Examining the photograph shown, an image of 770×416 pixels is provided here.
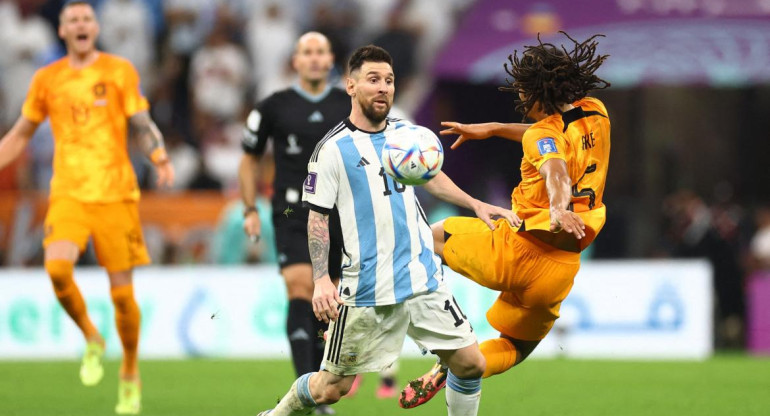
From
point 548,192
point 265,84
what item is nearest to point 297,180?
point 548,192

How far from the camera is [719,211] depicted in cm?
1684

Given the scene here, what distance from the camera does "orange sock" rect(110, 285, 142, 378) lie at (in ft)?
31.5

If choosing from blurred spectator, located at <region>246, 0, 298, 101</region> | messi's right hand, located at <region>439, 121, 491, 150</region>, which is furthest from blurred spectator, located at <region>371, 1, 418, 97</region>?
messi's right hand, located at <region>439, 121, 491, 150</region>

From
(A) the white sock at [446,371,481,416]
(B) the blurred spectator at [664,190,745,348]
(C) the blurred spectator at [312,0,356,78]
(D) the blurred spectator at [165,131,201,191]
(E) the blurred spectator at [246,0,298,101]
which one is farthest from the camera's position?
(E) the blurred spectator at [246,0,298,101]

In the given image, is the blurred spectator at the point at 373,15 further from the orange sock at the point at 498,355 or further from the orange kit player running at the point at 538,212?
the orange sock at the point at 498,355

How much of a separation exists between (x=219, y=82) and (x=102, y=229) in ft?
27.3

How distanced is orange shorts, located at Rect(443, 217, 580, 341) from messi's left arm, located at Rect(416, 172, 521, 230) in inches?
24.5

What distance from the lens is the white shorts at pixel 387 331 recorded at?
708 cm

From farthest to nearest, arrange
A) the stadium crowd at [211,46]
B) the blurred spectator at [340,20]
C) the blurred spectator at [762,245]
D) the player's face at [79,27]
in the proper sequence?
the blurred spectator at [340,20] → the stadium crowd at [211,46] → the blurred spectator at [762,245] → the player's face at [79,27]

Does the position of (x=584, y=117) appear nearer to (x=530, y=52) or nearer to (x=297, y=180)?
(x=530, y=52)

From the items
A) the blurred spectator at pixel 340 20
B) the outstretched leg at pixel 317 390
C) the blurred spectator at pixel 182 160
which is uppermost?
the blurred spectator at pixel 340 20

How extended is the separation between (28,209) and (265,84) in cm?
363

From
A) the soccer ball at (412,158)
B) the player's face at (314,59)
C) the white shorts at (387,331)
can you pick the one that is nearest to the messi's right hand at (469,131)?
the soccer ball at (412,158)

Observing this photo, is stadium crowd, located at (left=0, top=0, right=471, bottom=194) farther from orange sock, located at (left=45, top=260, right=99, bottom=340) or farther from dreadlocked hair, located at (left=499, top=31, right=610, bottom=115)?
A: dreadlocked hair, located at (left=499, top=31, right=610, bottom=115)
